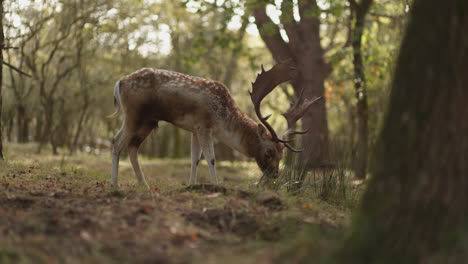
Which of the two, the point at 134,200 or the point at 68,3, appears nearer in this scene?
the point at 134,200

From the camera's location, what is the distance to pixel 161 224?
4082 mm

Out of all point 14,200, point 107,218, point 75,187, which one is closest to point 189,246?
point 107,218

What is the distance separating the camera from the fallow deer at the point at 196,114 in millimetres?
6664

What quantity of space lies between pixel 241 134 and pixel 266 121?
0.45 m

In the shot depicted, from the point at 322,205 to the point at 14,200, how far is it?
3691 mm

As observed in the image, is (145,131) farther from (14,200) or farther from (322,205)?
(322,205)

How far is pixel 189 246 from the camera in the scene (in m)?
3.62

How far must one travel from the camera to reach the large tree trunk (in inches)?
121

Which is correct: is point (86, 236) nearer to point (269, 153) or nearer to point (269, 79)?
point (269, 153)

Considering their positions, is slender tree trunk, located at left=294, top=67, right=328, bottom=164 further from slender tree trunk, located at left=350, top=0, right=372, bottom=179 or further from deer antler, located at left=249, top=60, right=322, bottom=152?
deer antler, located at left=249, top=60, right=322, bottom=152

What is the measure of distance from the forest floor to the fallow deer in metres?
0.93

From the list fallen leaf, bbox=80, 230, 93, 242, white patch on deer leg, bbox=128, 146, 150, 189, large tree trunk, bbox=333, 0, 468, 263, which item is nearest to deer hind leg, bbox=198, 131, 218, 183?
white patch on deer leg, bbox=128, 146, 150, 189

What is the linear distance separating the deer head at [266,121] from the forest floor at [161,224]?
0.96m

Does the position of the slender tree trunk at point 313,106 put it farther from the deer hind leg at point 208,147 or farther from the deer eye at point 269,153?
the deer hind leg at point 208,147
